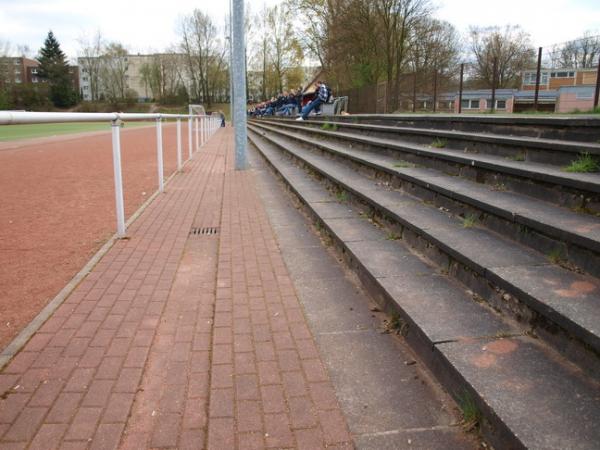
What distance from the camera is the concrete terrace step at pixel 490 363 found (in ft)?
6.11

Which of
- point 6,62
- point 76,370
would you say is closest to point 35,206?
point 76,370

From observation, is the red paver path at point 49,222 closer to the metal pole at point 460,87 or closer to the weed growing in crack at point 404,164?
the weed growing in crack at point 404,164

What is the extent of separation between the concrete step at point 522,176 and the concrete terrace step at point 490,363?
103 cm

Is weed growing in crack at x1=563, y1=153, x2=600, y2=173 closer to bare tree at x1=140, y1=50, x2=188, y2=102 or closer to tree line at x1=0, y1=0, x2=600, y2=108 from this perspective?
tree line at x1=0, y1=0, x2=600, y2=108

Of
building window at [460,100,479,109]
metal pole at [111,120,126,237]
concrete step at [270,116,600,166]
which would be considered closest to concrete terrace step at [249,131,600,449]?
concrete step at [270,116,600,166]

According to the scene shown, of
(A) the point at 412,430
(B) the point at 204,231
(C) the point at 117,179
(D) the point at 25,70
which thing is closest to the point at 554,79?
(B) the point at 204,231

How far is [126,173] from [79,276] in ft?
26.4

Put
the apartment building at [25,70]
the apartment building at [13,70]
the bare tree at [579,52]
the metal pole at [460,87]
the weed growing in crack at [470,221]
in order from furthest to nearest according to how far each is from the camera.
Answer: the apartment building at [25,70]
the apartment building at [13,70]
the metal pole at [460,87]
the bare tree at [579,52]
the weed growing in crack at [470,221]

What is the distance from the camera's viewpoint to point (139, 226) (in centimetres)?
601

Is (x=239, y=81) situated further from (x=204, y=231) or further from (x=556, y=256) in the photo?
(x=556, y=256)

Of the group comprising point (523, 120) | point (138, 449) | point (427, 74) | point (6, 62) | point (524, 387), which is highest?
point (6, 62)

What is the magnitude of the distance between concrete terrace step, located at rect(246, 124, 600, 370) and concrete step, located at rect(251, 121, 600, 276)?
9 cm

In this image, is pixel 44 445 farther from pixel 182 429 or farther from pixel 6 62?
pixel 6 62

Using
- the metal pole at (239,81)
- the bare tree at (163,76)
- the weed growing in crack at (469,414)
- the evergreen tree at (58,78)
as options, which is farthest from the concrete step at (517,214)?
the bare tree at (163,76)
